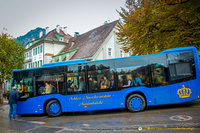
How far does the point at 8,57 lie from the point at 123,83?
17.6 metres

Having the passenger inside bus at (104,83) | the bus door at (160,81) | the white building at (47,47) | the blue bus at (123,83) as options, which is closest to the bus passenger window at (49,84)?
the blue bus at (123,83)

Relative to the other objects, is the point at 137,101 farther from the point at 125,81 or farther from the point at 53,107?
the point at 53,107

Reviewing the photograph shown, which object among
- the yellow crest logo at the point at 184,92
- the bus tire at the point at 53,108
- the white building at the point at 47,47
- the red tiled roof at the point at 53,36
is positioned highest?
the red tiled roof at the point at 53,36

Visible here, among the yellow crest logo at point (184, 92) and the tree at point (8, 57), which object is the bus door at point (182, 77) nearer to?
the yellow crest logo at point (184, 92)

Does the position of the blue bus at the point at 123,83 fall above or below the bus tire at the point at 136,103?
above

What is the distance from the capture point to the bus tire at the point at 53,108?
926cm

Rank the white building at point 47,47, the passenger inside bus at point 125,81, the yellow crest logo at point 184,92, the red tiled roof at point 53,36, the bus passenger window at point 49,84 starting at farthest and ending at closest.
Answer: the red tiled roof at point 53,36 → the white building at point 47,47 → the bus passenger window at point 49,84 → the passenger inside bus at point 125,81 → the yellow crest logo at point 184,92

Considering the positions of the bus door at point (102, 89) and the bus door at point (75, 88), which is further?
the bus door at point (75, 88)

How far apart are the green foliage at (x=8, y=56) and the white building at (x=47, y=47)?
15606mm

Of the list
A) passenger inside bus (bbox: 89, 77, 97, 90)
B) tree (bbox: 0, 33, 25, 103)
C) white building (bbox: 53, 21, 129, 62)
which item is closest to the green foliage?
tree (bbox: 0, 33, 25, 103)

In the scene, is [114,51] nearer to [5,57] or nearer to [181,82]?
[5,57]

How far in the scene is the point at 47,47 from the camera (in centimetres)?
3756

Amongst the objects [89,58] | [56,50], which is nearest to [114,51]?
[89,58]

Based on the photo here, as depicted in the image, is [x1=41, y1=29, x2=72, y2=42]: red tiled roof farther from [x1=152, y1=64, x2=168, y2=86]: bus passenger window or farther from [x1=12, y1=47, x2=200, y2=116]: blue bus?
[x1=152, y1=64, x2=168, y2=86]: bus passenger window
